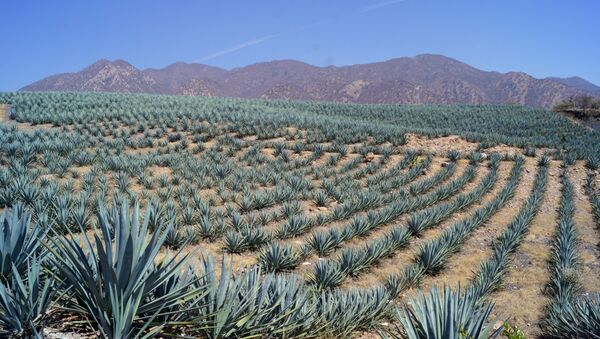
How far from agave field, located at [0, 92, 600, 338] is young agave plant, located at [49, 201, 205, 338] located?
0.05 feet

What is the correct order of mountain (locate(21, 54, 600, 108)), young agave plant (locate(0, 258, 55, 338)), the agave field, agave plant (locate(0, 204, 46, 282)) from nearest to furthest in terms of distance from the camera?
young agave plant (locate(0, 258, 55, 338)) < the agave field < agave plant (locate(0, 204, 46, 282)) < mountain (locate(21, 54, 600, 108))

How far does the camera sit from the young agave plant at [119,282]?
2266 millimetres

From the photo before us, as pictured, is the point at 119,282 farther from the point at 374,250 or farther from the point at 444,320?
the point at 374,250

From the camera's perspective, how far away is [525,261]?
6.18m

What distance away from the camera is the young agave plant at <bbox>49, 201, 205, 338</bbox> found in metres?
2.27

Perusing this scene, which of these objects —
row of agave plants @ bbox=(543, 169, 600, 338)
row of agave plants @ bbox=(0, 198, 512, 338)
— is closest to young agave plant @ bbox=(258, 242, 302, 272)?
row of agave plants @ bbox=(0, 198, 512, 338)

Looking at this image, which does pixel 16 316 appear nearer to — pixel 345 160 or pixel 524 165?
pixel 345 160

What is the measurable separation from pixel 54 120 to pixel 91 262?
19047 mm

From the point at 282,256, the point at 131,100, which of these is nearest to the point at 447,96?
the point at 131,100

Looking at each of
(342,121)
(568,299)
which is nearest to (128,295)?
(568,299)

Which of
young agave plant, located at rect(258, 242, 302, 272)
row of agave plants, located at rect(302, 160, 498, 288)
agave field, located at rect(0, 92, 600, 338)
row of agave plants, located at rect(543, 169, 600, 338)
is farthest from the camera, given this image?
young agave plant, located at rect(258, 242, 302, 272)

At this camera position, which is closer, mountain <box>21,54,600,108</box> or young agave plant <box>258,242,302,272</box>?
young agave plant <box>258,242,302,272</box>

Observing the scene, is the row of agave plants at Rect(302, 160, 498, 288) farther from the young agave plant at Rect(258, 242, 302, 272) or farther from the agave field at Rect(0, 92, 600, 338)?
the young agave plant at Rect(258, 242, 302, 272)

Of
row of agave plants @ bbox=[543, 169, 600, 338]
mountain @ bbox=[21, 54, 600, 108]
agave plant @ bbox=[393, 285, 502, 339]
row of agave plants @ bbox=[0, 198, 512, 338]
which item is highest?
mountain @ bbox=[21, 54, 600, 108]
